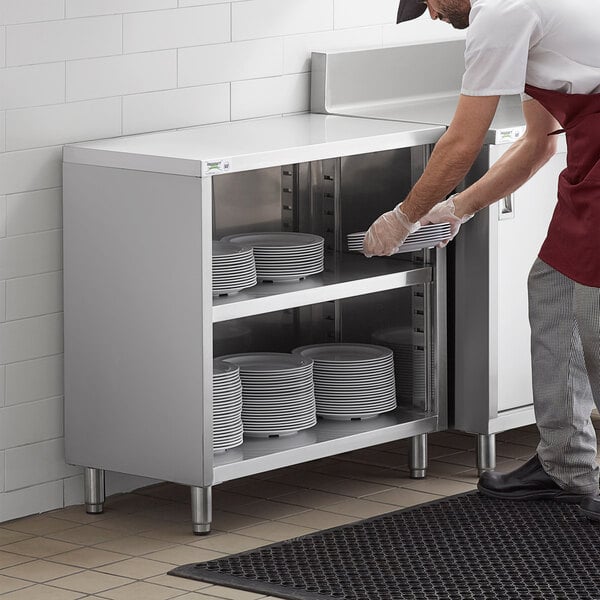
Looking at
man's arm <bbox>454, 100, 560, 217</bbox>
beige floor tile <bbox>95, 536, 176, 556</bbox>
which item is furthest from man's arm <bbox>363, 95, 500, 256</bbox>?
beige floor tile <bbox>95, 536, 176, 556</bbox>

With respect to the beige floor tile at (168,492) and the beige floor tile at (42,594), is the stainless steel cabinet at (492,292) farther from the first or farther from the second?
the beige floor tile at (42,594)

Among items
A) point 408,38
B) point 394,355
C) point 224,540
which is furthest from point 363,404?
point 408,38

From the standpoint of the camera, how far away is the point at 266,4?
197 inches

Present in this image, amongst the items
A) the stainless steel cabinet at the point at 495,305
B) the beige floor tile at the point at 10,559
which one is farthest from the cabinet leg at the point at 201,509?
the stainless steel cabinet at the point at 495,305

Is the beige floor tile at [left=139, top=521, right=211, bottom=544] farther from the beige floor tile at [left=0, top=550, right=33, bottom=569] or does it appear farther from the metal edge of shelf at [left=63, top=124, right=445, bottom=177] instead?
the metal edge of shelf at [left=63, top=124, right=445, bottom=177]

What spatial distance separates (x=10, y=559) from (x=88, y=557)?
0.19 m

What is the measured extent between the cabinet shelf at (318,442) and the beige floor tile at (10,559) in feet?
1.73

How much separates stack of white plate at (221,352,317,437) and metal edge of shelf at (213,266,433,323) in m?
0.25

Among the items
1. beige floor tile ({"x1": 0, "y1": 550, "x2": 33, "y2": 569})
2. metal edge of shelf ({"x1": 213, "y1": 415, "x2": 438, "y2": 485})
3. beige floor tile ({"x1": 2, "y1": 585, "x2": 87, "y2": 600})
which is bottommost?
beige floor tile ({"x1": 0, "y1": 550, "x2": 33, "y2": 569})

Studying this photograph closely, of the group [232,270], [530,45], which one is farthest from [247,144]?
[530,45]

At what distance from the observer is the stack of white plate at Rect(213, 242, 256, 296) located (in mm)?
4324

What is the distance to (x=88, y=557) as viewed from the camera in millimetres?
4137

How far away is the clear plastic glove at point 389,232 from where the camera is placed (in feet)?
13.6

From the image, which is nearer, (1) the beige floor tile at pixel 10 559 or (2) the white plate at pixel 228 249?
(1) the beige floor tile at pixel 10 559
